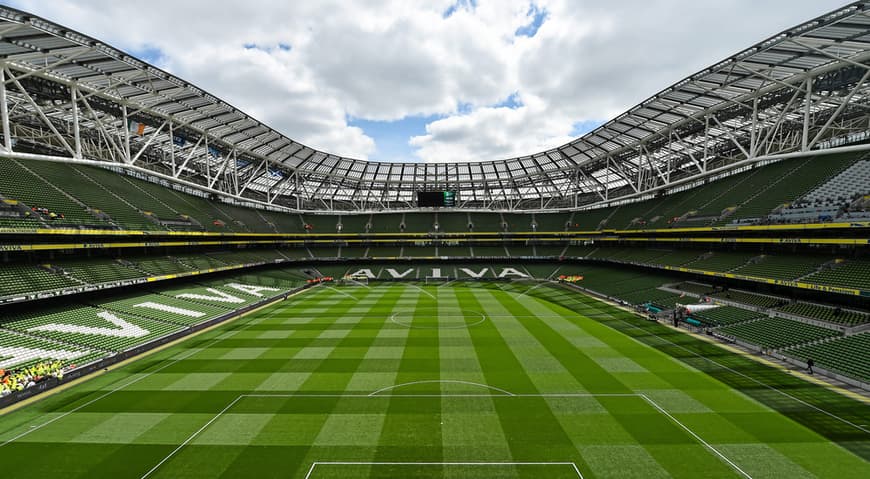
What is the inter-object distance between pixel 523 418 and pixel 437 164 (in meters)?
51.1

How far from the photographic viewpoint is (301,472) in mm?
10875

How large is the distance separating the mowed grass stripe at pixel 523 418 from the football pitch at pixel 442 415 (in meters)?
0.09

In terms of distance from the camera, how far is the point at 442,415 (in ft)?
46.7

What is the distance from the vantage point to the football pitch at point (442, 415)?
11219mm

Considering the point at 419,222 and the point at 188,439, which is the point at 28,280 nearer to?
the point at 188,439

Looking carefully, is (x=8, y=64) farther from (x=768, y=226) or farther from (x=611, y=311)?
(x=768, y=226)

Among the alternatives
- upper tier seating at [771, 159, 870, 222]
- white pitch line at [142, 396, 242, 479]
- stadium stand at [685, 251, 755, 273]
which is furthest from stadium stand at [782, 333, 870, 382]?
white pitch line at [142, 396, 242, 479]

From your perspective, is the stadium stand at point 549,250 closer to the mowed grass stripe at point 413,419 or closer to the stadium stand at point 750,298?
the stadium stand at point 750,298

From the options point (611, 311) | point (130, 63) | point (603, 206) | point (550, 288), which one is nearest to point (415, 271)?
point (550, 288)

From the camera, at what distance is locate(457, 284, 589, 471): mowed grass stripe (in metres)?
11.7

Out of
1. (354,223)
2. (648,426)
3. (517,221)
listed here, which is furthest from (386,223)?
(648,426)

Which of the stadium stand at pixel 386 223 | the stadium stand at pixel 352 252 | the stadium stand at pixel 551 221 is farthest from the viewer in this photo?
the stadium stand at pixel 386 223

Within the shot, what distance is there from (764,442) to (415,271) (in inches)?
1938

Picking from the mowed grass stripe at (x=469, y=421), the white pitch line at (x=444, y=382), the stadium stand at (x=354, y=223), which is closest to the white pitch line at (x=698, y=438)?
the white pitch line at (x=444, y=382)
